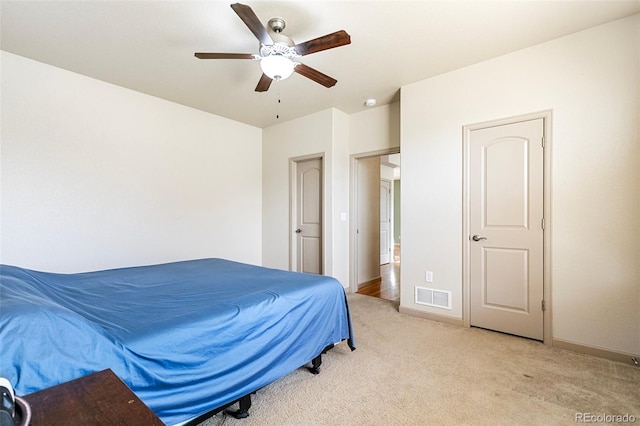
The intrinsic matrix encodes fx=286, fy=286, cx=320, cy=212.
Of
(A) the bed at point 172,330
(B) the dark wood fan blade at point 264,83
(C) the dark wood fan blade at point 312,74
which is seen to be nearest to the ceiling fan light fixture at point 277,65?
(C) the dark wood fan blade at point 312,74

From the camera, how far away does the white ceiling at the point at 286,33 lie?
2113 millimetres

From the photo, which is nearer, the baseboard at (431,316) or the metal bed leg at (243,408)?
the metal bed leg at (243,408)

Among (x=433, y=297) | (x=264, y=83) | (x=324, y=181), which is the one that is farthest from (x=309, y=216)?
(x=264, y=83)

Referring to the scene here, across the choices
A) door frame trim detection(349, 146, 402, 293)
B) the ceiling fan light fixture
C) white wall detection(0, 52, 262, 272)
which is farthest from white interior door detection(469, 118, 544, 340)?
white wall detection(0, 52, 262, 272)

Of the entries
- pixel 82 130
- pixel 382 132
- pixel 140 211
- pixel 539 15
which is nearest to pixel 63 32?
pixel 82 130

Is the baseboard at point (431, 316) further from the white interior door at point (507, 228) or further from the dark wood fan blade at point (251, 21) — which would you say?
the dark wood fan blade at point (251, 21)

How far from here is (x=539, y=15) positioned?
7.22ft

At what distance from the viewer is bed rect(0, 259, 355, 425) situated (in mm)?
1020

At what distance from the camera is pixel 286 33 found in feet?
7.84

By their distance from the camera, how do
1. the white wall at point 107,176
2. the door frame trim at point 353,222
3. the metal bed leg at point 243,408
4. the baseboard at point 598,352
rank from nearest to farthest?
1. the metal bed leg at point 243,408
2. the baseboard at point 598,352
3. the white wall at point 107,176
4. the door frame trim at point 353,222

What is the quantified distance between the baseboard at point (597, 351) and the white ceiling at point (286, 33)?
2.63 m

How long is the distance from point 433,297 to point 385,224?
3819 millimetres

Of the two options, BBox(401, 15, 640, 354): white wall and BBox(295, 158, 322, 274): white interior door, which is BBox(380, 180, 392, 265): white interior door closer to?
BBox(295, 158, 322, 274): white interior door

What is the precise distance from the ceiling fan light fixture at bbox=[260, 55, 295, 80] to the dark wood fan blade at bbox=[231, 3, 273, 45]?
104 millimetres
